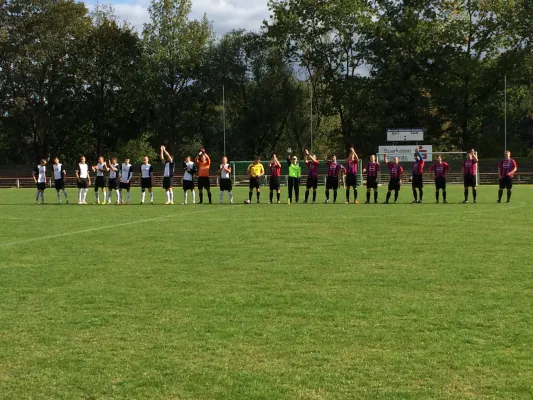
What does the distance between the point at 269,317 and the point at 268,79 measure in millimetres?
57127

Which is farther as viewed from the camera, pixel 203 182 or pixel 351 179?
pixel 351 179

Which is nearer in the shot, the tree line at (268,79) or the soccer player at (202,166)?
the soccer player at (202,166)

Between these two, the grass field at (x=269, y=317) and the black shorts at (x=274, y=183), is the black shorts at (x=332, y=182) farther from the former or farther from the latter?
the grass field at (x=269, y=317)

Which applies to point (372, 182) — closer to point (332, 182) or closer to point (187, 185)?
point (332, 182)

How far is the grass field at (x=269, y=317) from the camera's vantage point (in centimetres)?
439

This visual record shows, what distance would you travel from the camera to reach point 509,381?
4.31 metres

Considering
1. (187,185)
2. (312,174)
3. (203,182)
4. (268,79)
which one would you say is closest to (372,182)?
(312,174)

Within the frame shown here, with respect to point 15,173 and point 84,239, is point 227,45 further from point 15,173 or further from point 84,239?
point 84,239

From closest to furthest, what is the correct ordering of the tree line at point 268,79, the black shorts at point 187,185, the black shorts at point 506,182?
the black shorts at point 506,182 → the black shorts at point 187,185 → the tree line at point 268,79

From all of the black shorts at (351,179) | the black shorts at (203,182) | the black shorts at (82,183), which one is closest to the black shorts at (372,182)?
the black shorts at (351,179)

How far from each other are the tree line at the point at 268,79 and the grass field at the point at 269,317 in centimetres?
4522

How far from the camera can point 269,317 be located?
6117 mm

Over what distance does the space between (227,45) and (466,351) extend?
193 feet

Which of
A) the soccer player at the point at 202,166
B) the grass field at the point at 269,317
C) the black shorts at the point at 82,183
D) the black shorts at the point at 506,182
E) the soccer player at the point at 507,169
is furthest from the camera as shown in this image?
the black shorts at the point at 82,183
